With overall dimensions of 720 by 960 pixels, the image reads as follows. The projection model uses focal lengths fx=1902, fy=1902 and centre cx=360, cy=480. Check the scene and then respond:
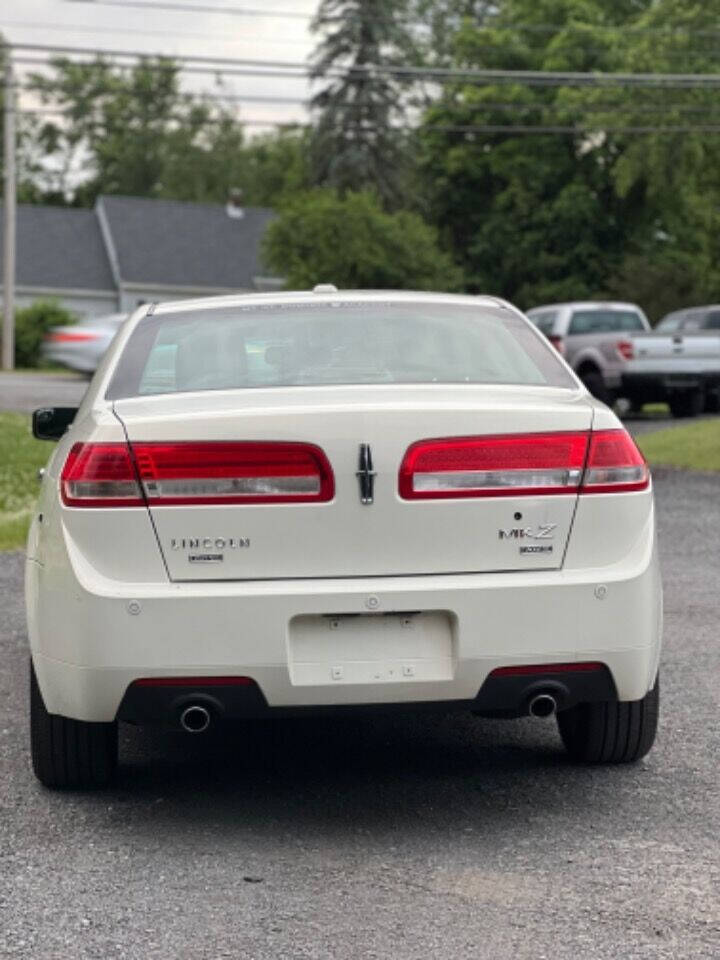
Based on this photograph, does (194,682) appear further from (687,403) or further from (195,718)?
(687,403)

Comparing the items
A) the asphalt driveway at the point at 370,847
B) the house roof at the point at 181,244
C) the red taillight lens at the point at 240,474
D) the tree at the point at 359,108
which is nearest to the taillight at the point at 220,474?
the red taillight lens at the point at 240,474

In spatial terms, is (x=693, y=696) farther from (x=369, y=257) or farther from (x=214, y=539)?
(x=369, y=257)

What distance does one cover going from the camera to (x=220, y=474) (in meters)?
5.11

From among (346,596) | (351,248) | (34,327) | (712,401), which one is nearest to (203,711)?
(346,596)

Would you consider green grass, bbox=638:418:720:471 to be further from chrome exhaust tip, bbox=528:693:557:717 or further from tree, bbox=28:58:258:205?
tree, bbox=28:58:258:205

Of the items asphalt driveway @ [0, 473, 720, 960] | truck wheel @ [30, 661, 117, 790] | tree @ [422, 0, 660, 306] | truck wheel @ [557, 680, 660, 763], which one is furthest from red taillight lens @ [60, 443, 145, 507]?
tree @ [422, 0, 660, 306]

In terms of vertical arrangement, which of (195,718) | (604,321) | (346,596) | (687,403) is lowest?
(687,403)

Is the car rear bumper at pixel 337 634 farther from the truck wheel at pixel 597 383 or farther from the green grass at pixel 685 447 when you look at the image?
the truck wheel at pixel 597 383

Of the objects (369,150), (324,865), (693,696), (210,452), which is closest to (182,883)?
(324,865)

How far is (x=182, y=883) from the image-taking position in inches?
188

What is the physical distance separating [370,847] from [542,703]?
2.06ft

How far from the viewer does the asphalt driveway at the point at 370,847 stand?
4312 millimetres

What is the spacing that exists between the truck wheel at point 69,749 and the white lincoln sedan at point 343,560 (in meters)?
0.25

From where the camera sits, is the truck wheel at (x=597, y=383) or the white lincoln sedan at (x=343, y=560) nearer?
the white lincoln sedan at (x=343, y=560)
